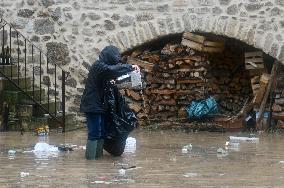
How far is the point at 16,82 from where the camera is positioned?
13469 millimetres

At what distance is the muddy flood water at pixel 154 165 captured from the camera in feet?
25.0

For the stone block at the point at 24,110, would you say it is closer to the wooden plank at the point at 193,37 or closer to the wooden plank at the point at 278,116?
the wooden plank at the point at 193,37

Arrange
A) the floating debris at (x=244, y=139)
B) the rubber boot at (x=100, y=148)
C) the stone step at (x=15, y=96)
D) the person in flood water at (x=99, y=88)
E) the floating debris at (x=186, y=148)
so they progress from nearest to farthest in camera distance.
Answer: the person in flood water at (x=99, y=88) → the rubber boot at (x=100, y=148) → the floating debris at (x=186, y=148) → the floating debris at (x=244, y=139) → the stone step at (x=15, y=96)

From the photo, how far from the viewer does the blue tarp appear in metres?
13.2

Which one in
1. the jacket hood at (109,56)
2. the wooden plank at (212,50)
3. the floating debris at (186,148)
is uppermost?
the wooden plank at (212,50)

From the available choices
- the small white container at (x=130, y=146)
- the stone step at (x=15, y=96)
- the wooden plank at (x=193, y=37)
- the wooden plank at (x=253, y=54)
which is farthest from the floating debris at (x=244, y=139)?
the stone step at (x=15, y=96)

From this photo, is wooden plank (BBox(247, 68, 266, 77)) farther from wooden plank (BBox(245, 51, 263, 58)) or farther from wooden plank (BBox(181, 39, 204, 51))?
wooden plank (BBox(181, 39, 204, 51))

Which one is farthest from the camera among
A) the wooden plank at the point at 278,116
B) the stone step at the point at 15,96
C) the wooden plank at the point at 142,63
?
the wooden plank at the point at 142,63

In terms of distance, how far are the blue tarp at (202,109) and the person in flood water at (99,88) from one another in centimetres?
430

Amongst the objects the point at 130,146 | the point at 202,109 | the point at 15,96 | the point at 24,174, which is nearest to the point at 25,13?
the point at 15,96

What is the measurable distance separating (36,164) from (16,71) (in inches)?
207

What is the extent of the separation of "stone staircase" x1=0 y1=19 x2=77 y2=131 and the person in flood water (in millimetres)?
3589

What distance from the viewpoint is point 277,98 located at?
42.9ft

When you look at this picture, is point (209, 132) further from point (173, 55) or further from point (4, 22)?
point (4, 22)
